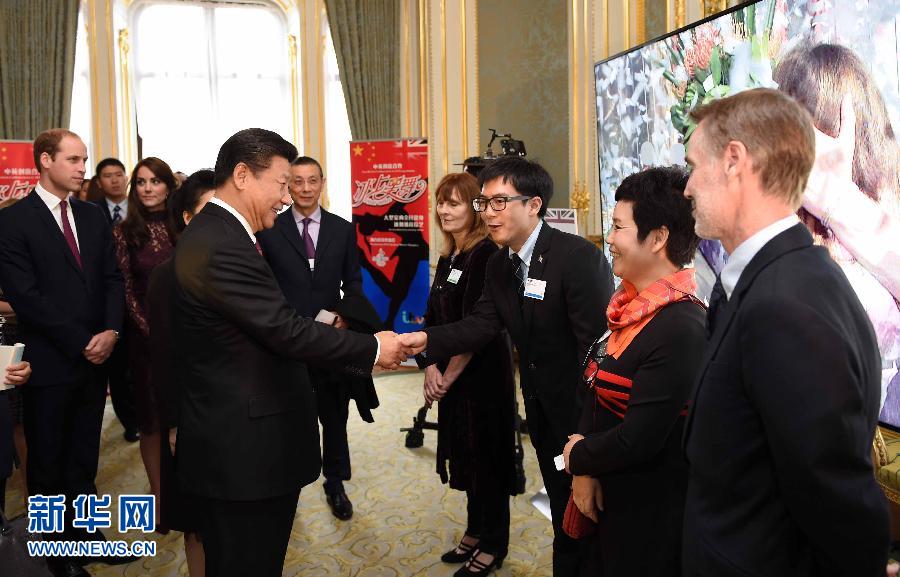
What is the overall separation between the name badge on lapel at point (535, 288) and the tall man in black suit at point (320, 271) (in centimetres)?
130

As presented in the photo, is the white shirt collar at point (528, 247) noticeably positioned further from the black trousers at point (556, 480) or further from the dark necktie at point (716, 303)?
the dark necktie at point (716, 303)

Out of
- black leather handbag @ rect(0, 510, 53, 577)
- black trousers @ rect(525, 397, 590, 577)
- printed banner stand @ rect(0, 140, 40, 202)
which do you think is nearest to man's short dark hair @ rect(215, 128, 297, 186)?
black leather handbag @ rect(0, 510, 53, 577)

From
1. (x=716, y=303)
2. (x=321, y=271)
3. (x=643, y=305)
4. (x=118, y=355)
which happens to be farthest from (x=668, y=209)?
(x=118, y=355)

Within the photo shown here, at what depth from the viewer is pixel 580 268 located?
2.10 meters

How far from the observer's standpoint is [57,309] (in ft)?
8.94

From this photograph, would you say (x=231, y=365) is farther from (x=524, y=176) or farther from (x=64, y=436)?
(x=64, y=436)

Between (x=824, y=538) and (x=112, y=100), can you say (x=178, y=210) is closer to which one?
(x=824, y=538)

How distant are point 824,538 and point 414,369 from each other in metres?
5.29

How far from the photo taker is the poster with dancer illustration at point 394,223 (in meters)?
5.80

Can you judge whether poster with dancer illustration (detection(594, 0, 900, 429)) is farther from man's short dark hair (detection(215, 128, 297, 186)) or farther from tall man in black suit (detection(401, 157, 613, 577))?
man's short dark hair (detection(215, 128, 297, 186))

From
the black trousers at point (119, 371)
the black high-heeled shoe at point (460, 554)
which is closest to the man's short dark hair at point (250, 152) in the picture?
the black trousers at point (119, 371)

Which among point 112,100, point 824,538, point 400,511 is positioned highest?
point 112,100

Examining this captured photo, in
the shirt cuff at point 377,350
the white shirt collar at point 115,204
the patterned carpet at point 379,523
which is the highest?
the white shirt collar at point 115,204

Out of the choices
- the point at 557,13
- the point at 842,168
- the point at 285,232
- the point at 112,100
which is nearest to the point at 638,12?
the point at 557,13
